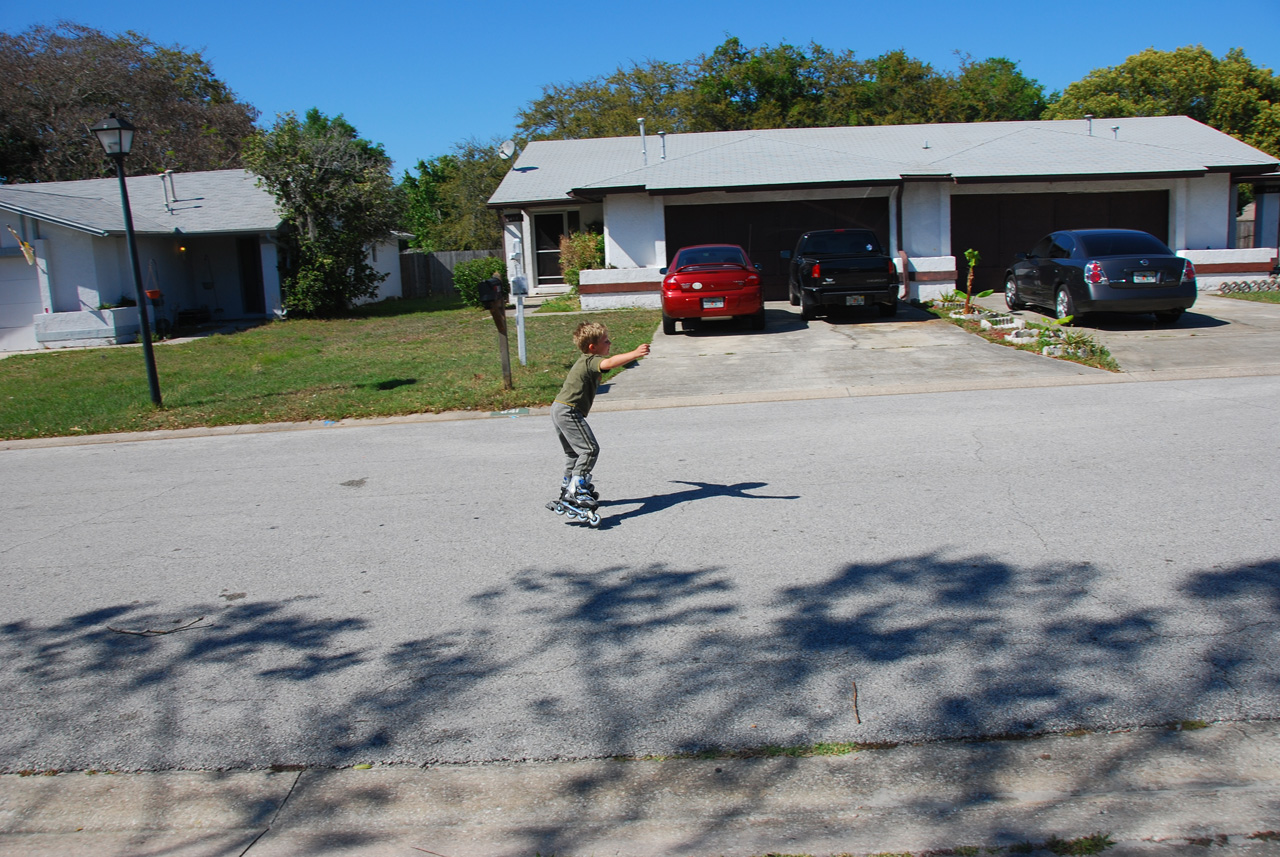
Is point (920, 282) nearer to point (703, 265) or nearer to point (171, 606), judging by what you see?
point (703, 265)

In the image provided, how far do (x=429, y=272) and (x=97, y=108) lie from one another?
19.2 m

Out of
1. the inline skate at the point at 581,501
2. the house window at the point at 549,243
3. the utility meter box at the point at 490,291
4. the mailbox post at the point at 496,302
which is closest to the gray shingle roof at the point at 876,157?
the house window at the point at 549,243

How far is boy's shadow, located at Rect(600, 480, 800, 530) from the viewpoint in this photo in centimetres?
671

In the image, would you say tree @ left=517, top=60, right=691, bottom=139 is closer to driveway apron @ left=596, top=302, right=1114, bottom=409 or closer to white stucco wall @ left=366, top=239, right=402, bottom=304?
white stucco wall @ left=366, top=239, right=402, bottom=304

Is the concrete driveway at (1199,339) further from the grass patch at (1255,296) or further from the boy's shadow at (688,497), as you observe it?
the boy's shadow at (688,497)

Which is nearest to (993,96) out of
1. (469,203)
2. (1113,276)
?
(469,203)

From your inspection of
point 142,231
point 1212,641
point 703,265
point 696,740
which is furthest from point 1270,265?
point 142,231

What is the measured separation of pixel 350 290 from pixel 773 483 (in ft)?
66.6

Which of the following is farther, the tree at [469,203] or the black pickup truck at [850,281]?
the tree at [469,203]

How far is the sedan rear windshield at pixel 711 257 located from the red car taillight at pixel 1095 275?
18.1 ft

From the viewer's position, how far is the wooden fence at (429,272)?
35.2 meters

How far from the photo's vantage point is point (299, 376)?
1461 cm

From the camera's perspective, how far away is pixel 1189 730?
3553mm

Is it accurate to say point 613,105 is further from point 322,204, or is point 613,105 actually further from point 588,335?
point 588,335
